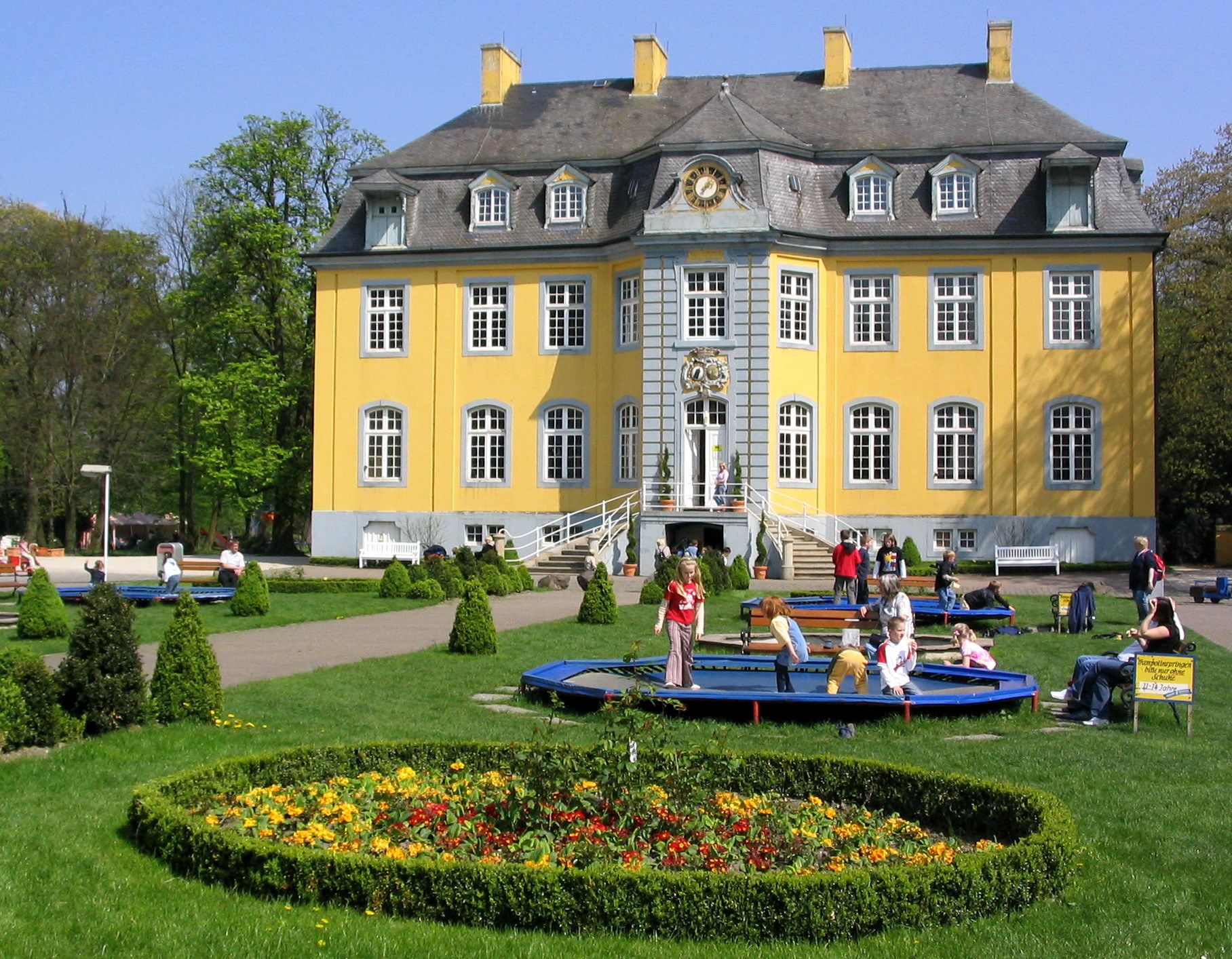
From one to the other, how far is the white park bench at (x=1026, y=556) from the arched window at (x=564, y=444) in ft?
36.6

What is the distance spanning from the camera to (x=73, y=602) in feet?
82.5

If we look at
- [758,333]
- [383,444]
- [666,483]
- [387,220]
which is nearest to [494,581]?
[666,483]

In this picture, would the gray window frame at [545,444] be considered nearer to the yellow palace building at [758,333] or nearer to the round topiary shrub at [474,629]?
the yellow palace building at [758,333]

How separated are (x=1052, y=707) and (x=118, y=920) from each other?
964cm

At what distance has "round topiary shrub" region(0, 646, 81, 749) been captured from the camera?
10.5m

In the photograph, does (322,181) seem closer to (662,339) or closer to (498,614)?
(662,339)

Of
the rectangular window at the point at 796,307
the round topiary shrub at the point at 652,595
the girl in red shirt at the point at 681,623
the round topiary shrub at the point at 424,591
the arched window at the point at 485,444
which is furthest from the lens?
the arched window at the point at 485,444

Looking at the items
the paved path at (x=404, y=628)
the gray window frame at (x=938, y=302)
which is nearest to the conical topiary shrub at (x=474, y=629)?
the paved path at (x=404, y=628)

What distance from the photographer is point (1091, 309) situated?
1427 inches

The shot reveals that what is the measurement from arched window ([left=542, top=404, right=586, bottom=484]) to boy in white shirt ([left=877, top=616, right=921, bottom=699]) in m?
24.7

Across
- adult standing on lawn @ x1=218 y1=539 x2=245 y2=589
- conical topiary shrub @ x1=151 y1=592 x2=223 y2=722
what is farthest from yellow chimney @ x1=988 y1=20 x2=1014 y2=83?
conical topiary shrub @ x1=151 y1=592 x2=223 y2=722

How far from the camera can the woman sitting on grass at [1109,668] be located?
42.0ft

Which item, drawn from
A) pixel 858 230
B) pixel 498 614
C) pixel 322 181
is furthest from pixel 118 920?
pixel 322 181

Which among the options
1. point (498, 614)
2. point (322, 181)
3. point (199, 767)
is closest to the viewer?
point (199, 767)
